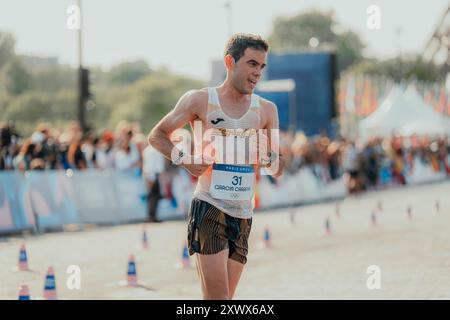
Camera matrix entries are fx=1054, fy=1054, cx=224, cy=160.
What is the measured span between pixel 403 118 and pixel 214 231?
140 feet

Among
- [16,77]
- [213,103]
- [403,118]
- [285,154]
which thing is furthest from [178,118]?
[403,118]

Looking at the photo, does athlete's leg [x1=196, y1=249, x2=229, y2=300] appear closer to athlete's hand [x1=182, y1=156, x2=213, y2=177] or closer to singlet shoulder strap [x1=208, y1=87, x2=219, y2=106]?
athlete's hand [x1=182, y1=156, x2=213, y2=177]

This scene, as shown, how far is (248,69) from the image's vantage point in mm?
6059

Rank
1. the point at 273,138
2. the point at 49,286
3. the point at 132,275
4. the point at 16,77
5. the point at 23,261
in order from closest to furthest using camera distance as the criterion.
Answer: the point at 273,138
the point at 49,286
the point at 132,275
the point at 23,261
the point at 16,77

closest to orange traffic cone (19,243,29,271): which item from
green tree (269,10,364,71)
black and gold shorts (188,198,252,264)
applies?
black and gold shorts (188,198,252,264)

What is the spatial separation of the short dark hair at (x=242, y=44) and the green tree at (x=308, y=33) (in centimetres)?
12971

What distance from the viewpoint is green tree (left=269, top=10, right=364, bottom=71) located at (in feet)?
447

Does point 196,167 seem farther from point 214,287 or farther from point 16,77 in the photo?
point 16,77

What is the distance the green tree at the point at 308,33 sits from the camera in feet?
447

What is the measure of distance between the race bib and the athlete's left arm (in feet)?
0.62

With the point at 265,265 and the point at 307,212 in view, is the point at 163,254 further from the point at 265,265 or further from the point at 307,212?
the point at 307,212

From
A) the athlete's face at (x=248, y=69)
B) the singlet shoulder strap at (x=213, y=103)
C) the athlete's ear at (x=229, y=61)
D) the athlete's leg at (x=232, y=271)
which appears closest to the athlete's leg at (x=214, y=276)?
the athlete's leg at (x=232, y=271)

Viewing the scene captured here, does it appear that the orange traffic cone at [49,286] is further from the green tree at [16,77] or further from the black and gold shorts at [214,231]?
the green tree at [16,77]

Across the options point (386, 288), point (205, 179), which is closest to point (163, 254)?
point (386, 288)
